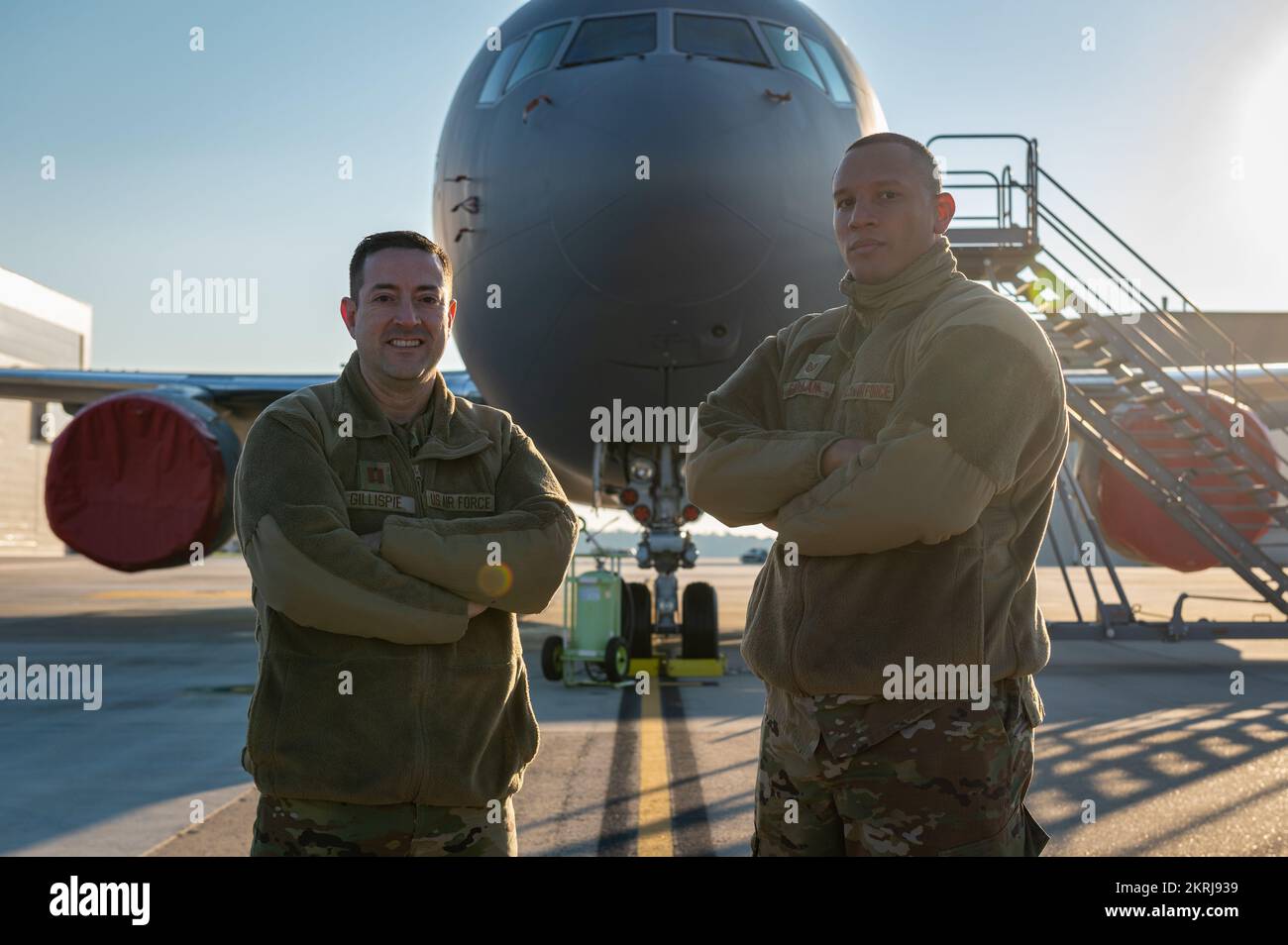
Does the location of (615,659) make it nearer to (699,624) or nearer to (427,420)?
(699,624)

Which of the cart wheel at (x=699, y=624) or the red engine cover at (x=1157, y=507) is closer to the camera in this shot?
the cart wheel at (x=699, y=624)

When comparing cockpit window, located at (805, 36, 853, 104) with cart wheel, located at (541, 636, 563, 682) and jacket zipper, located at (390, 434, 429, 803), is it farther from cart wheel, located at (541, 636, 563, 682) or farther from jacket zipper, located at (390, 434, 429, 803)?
jacket zipper, located at (390, 434, 429, 803)

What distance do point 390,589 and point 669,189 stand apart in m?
4.45

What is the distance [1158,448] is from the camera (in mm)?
10383

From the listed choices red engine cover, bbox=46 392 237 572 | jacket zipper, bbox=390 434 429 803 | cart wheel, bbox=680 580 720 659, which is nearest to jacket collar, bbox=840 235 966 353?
jacket zipper, bbox=390 434 429 803

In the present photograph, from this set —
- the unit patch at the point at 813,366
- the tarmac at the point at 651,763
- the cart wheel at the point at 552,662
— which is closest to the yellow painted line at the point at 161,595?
the tarmac at the point at 651,763

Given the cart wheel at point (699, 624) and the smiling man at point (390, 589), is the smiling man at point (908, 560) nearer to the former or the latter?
the smiling man at point (390, 589)

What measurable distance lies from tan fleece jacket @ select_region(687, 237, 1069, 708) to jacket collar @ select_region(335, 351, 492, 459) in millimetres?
529

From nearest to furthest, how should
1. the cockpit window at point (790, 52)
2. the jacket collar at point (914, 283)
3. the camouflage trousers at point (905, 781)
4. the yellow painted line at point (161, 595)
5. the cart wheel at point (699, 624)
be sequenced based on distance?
the camouflage trousers at point (905, 781) → the jacket collar at point (914, 283) → the cockpit window at point (790, 52) → the cart wheel at point (699, 624) → the yellow painted line at point (161, 595)

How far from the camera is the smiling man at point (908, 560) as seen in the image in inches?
77.3

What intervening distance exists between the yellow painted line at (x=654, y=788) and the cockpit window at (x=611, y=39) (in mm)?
3946

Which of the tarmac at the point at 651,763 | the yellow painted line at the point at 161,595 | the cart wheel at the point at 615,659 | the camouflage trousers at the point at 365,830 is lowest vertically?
the yellow painted line at the point at 161,595

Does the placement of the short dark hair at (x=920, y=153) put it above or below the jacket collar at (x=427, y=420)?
above

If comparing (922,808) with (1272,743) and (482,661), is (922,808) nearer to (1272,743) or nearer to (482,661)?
(482,661)
